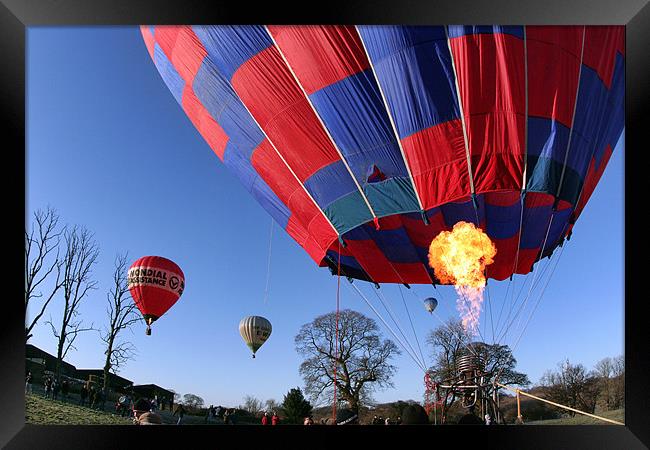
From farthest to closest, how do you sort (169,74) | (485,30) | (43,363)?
(43,363), (169,74), (485,30)

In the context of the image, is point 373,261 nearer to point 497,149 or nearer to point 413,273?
point 413,273

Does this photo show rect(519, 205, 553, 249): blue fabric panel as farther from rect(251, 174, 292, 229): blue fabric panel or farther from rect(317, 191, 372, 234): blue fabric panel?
rect(251, 174, 292, 229): blue fabric panel

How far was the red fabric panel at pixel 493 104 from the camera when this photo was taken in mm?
6320

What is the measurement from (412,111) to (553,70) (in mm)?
1488

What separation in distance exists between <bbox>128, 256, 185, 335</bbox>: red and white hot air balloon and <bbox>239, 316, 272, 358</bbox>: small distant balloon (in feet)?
5.86

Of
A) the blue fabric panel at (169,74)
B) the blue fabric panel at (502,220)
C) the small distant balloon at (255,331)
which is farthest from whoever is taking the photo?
the small distant balloon at (255,331)

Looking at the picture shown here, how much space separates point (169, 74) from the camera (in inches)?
372

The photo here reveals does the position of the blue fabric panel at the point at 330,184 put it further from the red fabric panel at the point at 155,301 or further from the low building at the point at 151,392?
the low building at the point at 151,392

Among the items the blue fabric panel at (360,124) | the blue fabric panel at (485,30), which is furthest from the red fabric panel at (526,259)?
the blue fabric panel at (485,30)

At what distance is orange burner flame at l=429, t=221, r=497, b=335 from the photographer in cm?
938

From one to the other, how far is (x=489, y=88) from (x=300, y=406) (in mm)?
10853

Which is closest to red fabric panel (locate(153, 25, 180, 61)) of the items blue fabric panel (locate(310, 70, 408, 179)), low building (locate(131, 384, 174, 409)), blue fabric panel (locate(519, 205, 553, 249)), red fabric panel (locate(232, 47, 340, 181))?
red fabric panel (locate(232, 47, 340, 181))

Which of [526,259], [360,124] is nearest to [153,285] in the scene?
[360,124]

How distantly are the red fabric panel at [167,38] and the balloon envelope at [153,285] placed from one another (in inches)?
190
